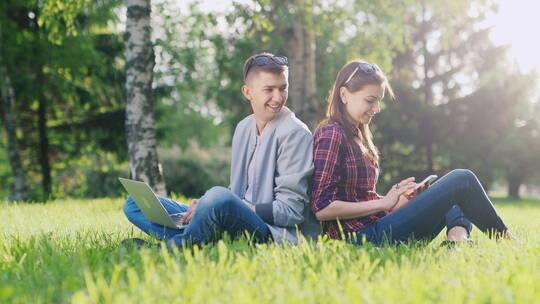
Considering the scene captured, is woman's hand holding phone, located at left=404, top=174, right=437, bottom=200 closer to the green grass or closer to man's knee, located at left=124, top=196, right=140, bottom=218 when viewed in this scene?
the green grass

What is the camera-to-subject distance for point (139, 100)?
7.76 meters

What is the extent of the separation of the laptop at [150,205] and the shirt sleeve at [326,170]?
1.05m

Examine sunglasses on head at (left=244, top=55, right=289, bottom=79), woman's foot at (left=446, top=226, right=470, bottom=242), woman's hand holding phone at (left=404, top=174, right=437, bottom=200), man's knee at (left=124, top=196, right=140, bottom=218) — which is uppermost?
sunglasses on head at (left=244, top=55, right=289, bottom=79)

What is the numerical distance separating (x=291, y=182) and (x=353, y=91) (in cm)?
83

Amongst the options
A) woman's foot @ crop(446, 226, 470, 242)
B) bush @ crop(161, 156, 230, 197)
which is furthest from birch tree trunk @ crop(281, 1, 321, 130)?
woman's foot @ crop(446, 226, 470, 242)

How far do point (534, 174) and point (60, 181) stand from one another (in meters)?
22.3

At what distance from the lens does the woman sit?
3.65 meters

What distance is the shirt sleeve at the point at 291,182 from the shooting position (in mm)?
3636

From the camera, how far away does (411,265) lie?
2.91 meters

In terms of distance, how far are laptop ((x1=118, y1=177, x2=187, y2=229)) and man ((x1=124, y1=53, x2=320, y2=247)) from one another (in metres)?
0.10

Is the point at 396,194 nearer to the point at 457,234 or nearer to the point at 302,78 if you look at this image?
the point at 457,234

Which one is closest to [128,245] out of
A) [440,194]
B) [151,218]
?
[151,218]

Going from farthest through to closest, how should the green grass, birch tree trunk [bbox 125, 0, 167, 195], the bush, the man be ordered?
the bush, birch tree trunk [bbox 125, 0, 167, 195], the man, the green grass

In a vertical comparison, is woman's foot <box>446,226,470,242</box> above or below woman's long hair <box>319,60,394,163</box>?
below
